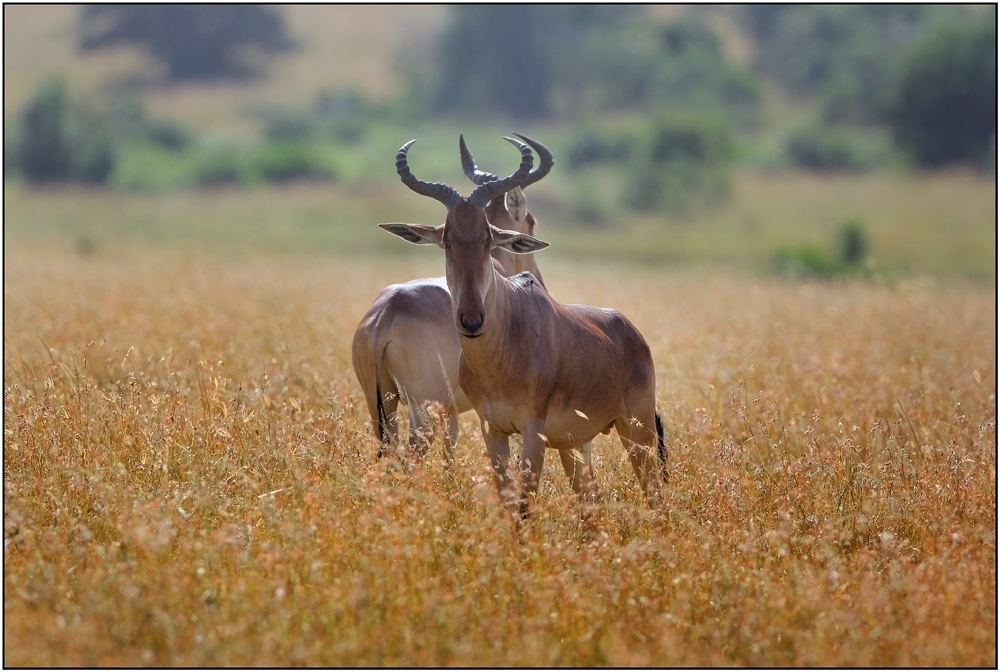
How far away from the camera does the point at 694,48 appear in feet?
267

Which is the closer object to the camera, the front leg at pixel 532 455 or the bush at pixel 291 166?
the front leg at pixel 532 455

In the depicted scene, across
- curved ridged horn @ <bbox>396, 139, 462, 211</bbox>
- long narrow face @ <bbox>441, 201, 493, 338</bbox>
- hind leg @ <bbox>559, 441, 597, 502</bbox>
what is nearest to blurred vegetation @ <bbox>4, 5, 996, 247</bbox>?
hind leg @ <bbox>559, 441, 597, 502</bbox>

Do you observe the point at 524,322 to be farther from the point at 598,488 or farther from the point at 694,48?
the point at 694,48

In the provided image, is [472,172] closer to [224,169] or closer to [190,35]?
[224,169]

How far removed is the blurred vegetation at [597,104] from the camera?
157 feet

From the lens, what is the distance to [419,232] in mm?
6051

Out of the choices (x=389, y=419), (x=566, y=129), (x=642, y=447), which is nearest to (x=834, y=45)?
(x=566, y=129)

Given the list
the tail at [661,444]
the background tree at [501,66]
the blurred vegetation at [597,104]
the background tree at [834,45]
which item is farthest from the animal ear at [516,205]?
the background tree at [501,66]

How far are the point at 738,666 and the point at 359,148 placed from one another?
203 feet

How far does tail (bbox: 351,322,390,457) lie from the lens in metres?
7.04

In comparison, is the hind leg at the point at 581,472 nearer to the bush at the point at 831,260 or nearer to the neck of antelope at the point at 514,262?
the neck of antelope at the point at 514,262

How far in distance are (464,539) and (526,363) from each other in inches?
40.7

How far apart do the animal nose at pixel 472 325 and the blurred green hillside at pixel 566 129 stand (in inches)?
787

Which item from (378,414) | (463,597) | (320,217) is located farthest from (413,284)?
(320,217)
